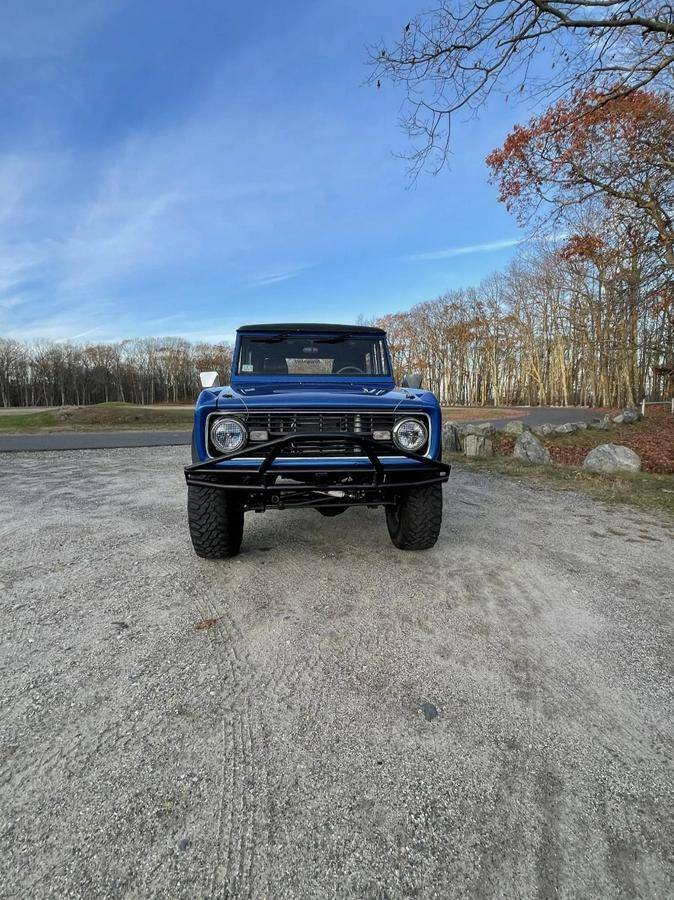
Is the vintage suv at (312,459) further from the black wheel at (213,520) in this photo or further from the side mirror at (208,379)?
the side mirror at (208,379)

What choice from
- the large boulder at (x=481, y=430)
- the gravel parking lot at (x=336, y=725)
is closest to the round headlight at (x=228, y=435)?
the gravel parking lot at (x=336, y=725)

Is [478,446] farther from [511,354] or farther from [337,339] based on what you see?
[511,354]

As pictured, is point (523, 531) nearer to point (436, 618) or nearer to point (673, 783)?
point (436, 618)

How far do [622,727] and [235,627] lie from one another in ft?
5.88

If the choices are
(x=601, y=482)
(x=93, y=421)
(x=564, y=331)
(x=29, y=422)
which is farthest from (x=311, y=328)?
(x=564, y=331)

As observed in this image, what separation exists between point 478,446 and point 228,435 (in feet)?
23.7

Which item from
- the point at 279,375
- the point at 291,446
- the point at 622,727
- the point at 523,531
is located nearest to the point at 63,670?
the point at 291,446

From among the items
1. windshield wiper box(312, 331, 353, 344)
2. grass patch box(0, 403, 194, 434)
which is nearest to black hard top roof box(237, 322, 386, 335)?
windshield wiper box(312, 331, 353, 344)

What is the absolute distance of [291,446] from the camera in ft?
8.93

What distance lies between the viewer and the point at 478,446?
8.87 m

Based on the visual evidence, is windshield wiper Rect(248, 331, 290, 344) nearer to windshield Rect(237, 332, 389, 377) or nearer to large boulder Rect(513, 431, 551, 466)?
windshield Rect(237, 332, 389, 377)

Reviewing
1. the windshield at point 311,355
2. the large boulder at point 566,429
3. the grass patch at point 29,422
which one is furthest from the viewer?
the grass patch at point 29,422

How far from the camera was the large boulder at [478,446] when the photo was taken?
883 centimetres

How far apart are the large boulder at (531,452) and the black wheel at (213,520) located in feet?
21.2
